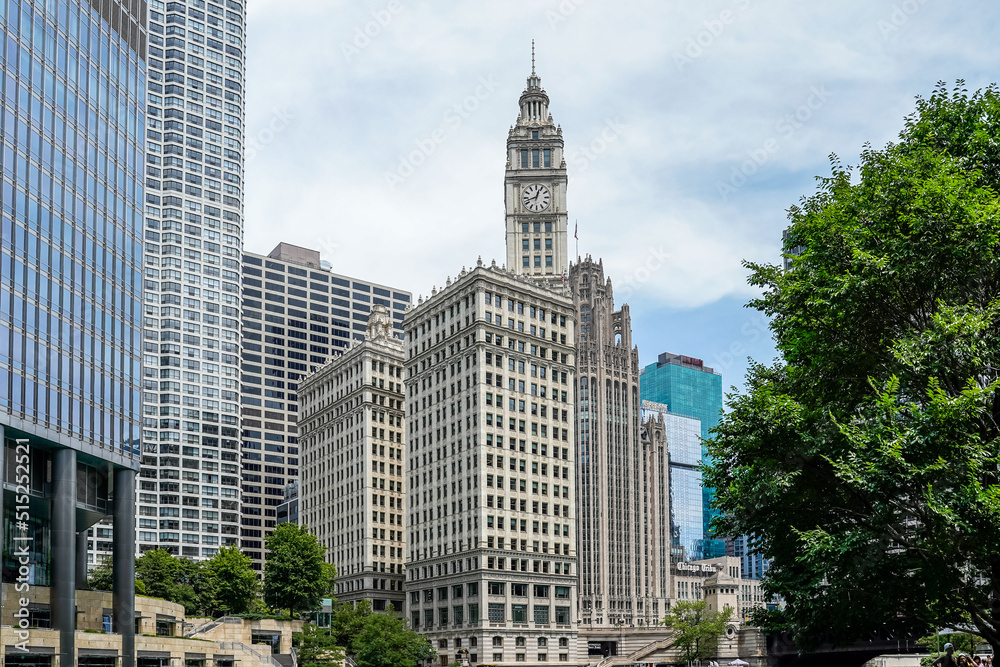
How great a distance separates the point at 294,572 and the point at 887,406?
303 feet

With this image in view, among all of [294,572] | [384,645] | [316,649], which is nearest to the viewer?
[316,649]

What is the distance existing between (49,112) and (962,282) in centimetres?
5903

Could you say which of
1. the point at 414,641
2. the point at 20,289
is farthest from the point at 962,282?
the point at 414,641

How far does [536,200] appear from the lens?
19088cm

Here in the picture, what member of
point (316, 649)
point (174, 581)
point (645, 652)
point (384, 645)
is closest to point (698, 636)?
point (645, 652)

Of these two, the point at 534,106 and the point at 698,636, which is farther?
the point at 534,106

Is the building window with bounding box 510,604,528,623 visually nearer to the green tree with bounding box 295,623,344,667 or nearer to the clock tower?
the green tree with bounding box 295,623,344,667

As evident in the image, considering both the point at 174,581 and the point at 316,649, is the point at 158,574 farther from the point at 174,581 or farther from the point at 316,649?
the point at 316,649

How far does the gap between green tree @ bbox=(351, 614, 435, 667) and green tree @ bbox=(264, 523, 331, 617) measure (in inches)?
254

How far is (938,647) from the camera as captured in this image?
9550 cm

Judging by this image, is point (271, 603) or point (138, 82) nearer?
point (138, 82)

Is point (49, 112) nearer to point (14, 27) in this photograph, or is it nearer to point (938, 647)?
point (14, 27)

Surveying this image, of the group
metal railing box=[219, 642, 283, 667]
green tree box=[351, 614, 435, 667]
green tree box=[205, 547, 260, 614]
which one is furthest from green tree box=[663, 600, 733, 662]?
metal railing box=[219, 642, 283, 667]

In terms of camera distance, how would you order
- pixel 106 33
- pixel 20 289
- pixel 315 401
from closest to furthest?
pixel 20 289 < pixel 106 33 < pixel 315 401
